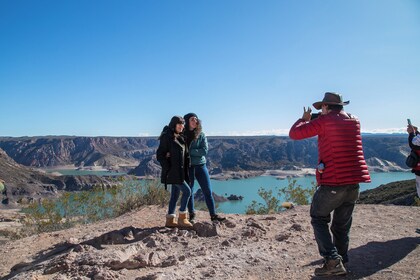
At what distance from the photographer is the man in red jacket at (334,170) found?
2.84 m

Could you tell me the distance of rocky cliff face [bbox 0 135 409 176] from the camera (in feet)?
367

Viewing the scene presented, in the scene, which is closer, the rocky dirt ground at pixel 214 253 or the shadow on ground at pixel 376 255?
the shadow on ground at pixel 376 255

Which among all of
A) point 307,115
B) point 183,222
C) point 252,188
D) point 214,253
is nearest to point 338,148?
point 307,115

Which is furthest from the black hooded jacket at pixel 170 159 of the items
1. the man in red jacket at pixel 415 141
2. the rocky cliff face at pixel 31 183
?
the rocky cliff face at pixel 31 183

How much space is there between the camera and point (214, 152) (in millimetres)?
134000

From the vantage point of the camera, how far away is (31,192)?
76.1 m

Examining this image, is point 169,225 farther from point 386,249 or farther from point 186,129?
point 386,249

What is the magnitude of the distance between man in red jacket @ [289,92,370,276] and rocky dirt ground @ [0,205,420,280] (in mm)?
355

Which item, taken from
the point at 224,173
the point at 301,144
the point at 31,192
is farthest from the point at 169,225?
the point at 301,144

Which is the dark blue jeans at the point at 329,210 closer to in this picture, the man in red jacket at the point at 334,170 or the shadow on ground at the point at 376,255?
the man in red jacket at the point at 334,170

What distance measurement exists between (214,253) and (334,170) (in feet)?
5.41

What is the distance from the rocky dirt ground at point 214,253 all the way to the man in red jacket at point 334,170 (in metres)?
0.35

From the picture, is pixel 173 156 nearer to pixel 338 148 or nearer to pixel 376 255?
pixel 338 148

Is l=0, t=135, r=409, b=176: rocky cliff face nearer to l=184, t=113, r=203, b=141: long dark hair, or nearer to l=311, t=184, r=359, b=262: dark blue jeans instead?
l=184, t=113, r=203, b=141: long dark hair
